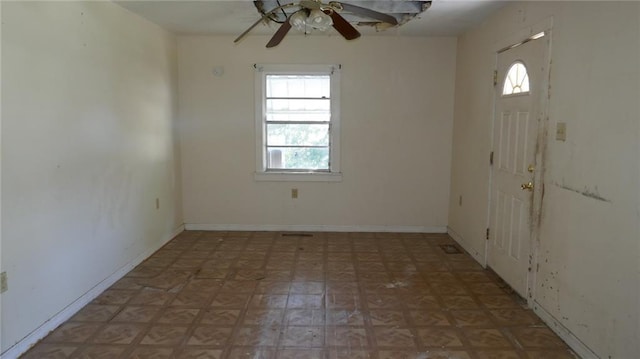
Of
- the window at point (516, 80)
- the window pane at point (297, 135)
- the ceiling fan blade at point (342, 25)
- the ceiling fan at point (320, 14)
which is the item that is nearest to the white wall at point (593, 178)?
the window at point (516, 80)

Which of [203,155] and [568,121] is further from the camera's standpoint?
[203,155]

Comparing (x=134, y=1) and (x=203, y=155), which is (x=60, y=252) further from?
(x=203, y=155)

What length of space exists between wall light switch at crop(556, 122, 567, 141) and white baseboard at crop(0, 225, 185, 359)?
3.44 m

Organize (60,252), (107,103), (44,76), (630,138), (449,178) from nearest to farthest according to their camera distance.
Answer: (630,138) < (44,76) < (60,252) < (107,103) < (449,178)

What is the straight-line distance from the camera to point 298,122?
5176 mm

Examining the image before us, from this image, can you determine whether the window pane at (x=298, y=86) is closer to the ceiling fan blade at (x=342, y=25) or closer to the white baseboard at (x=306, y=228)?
the white baseboard at (x=306, y=228)

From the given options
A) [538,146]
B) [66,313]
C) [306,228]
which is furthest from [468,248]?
[66,313]

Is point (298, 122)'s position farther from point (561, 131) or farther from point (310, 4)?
point (561, 131)

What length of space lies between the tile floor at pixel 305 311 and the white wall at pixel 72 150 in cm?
31

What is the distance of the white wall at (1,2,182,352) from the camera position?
2.43 meters

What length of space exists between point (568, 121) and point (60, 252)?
337cm

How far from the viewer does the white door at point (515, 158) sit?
3070 mm

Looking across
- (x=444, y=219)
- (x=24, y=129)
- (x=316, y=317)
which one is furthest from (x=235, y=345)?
(x=444, y=219)

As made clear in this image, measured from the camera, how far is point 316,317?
298cm
